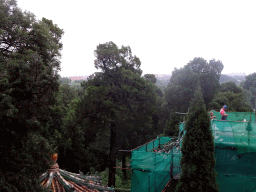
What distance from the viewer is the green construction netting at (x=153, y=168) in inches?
384

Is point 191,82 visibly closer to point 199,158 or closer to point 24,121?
point 199,158

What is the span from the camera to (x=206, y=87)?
1158 inches

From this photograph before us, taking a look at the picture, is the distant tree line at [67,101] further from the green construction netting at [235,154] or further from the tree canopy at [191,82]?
the green construction netting at [235,154]

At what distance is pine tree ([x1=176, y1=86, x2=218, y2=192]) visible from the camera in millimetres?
7906

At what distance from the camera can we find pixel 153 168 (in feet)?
33.8

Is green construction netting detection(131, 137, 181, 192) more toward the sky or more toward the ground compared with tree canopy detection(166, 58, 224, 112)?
more toward the ground

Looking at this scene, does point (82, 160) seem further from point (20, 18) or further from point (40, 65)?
point (40, 65)

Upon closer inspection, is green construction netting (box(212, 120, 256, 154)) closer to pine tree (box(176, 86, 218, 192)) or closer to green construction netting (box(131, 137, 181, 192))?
pine tree (box(176, 86, 218, 192))

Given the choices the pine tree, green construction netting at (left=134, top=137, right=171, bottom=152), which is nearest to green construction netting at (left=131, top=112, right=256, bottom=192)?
the pine tree

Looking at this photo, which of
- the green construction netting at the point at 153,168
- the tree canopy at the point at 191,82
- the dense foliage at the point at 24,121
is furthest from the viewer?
the tree canopy at the point at 191,82

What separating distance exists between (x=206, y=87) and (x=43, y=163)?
27.0 metres

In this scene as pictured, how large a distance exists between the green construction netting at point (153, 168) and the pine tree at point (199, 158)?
176 centimetres

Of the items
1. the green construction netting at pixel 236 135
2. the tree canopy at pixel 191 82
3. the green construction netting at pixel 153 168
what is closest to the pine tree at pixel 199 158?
the green construction netting at pixel 236 135

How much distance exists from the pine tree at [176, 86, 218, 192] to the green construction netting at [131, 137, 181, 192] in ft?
5.77
